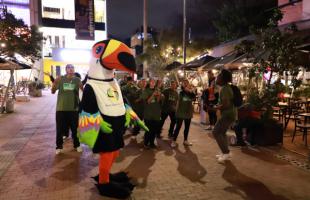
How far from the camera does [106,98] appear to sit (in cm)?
451

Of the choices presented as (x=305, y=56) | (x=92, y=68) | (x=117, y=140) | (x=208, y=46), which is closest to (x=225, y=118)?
(x=117, y=140)

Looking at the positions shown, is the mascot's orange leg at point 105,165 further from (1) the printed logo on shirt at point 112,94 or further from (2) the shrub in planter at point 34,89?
(2) the shrub in planter at point 34,89

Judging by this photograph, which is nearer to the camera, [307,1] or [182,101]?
[182,101]

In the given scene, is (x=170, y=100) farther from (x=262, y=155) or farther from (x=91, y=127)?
(x=91, y=127)

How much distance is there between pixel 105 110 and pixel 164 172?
74.2 inches

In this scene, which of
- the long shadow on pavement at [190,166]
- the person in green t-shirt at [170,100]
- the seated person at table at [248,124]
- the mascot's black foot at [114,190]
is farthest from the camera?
the person in green t-shirt at [170,100]

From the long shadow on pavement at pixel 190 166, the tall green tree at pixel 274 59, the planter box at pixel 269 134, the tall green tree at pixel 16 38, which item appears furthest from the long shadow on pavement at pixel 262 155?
the tall green tree at pixel 16 38

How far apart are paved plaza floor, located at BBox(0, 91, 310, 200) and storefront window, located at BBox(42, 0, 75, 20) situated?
3709cm

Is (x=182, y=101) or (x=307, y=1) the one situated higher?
(x=307, y=1)

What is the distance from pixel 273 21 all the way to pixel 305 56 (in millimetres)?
1301

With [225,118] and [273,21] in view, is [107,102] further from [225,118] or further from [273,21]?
[273,21]

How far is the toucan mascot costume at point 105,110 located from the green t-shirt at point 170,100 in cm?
366

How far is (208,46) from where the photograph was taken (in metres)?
25.7

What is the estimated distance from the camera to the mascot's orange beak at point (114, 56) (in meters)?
4.41
